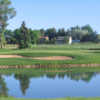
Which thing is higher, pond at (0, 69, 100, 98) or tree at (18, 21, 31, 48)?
tree at (18, 21, 31, 48)

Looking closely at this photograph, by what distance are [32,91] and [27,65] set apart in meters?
17.1

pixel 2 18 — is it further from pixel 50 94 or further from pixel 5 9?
pixel 50 94

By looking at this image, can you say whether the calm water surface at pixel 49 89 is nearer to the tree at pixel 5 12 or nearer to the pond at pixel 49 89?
the pond at pixel 49 89

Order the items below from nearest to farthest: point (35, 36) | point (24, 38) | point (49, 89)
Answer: point (49, 89) → point (24, 38) → point (35, 36)

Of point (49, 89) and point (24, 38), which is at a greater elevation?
point (24, 38)

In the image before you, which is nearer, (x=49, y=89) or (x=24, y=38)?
(x=49, y=89)

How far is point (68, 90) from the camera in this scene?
67.4 ft

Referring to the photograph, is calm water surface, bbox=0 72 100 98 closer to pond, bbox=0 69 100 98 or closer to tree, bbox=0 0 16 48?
pond, bbox=0 69 100 98

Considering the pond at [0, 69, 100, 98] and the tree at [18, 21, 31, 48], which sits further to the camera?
the tree at [18, 21, 31, 48]

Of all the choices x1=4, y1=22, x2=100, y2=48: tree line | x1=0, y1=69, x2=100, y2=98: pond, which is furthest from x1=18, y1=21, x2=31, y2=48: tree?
x1=0, y1=69, x2=100, y2=98: pond

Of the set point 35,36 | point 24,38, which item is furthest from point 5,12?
point 35,36

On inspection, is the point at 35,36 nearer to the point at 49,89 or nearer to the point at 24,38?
the point at 24,38

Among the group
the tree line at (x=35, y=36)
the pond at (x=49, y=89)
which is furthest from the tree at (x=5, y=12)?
the pond at (x=49, y=89)

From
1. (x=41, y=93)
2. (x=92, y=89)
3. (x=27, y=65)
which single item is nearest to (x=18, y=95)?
(x=41, y=93)
